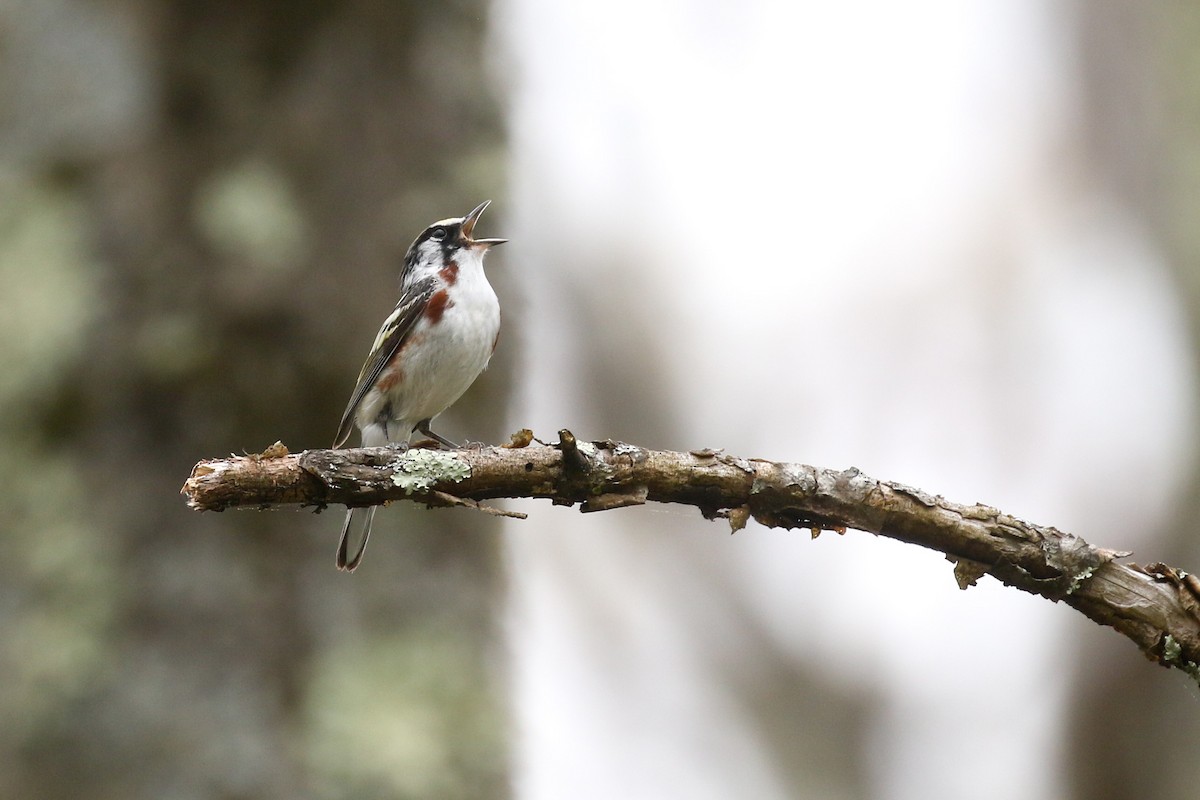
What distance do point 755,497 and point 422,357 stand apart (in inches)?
82.5

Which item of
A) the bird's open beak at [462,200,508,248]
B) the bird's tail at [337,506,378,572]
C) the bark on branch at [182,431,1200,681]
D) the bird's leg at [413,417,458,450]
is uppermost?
the bird's open beak at [462,200,508,248]

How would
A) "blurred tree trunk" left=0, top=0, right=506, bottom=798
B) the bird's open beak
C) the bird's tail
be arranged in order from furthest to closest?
the bird's open beak
the bird's tail
"blurred tree trunk" left=0, top=0, right=506, bottom=798

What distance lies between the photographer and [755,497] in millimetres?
2553

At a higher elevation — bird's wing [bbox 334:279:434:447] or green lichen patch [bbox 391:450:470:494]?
bird's wing [bbox 334:279:434:447]

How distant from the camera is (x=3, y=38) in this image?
4.42 m

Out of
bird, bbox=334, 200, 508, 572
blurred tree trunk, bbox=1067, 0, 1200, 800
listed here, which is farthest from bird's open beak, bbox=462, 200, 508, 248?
blurred tree trunk, bbox=1067, 0, 1200, 800

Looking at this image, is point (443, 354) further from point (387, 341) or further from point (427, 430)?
point (427, 430)

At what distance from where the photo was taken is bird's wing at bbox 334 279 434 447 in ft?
13.6

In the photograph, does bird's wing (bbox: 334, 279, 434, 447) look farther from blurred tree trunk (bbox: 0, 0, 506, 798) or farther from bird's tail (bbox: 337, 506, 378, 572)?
bird's tail (bbox: 337, 506, 378, 572)

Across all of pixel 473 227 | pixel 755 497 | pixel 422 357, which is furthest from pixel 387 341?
pixel 755 497

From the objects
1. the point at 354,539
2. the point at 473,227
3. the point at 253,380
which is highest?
the point at 473,227

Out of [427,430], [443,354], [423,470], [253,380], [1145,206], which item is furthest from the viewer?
[1145,206]

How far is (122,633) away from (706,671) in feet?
18.7

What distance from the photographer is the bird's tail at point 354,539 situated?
4.09 m
